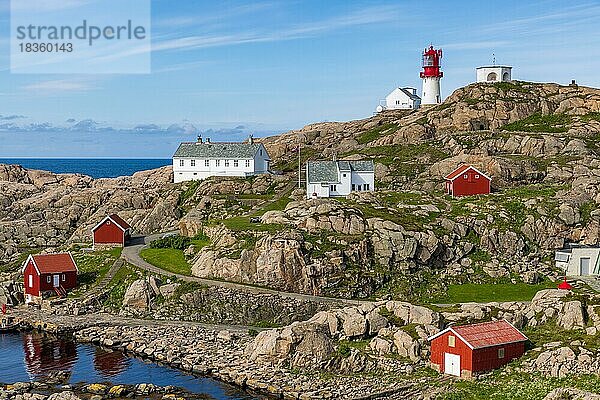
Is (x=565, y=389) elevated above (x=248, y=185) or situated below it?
below

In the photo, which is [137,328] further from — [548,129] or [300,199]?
[548,129]

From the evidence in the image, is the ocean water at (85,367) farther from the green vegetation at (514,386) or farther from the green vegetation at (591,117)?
the green vegetation at (591,117)

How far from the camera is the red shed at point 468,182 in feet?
304

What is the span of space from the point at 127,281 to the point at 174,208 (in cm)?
2470

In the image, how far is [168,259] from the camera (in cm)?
8156

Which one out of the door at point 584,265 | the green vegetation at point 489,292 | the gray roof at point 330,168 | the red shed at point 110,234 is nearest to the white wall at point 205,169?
the gray roof at point 330,168

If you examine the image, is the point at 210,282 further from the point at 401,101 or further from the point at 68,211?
the point at 401,101

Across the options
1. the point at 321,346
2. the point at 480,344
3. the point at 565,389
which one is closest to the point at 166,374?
the point at 321,346

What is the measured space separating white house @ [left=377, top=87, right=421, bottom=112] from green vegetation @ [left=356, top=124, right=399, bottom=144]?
16.8 metres

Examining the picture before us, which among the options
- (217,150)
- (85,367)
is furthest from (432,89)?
(85,367)

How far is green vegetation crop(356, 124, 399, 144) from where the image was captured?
406 ft

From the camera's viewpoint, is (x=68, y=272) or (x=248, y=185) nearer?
(x=68, y=272)

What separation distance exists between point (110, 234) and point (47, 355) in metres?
28.7

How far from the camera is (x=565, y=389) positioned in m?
44.7
